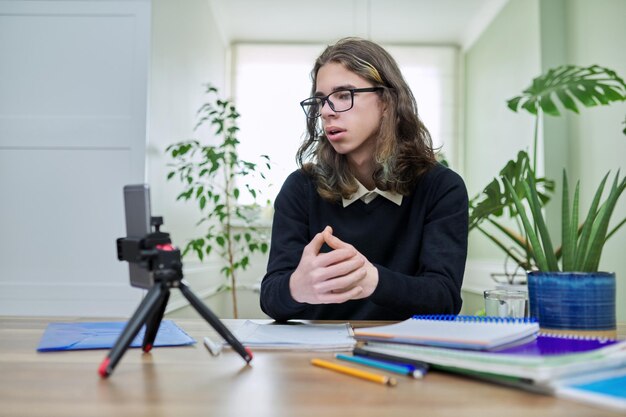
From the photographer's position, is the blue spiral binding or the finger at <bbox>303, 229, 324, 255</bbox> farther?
the finger at <bbox>303, 229, 324, 255</bbox>

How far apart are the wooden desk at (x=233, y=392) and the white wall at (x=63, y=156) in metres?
2.04

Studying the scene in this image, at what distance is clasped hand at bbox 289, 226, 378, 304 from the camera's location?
0.94 metres

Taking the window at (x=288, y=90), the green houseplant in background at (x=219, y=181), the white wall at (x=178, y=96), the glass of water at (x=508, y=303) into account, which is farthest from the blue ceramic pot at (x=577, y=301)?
the window at (x=288, y=90)

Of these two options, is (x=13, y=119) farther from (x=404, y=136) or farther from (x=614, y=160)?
(x=614, y=160)

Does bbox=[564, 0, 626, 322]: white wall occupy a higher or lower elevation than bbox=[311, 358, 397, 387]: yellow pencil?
higher

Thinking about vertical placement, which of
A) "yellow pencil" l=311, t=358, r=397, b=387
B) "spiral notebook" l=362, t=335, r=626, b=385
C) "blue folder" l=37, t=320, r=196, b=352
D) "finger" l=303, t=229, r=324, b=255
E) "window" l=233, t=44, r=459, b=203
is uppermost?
"window" l=233, t=44, r=459, b=203

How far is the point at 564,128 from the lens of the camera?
3588mm

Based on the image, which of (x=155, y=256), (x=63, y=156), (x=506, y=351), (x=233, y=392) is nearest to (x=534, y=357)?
(x=506, y=351)

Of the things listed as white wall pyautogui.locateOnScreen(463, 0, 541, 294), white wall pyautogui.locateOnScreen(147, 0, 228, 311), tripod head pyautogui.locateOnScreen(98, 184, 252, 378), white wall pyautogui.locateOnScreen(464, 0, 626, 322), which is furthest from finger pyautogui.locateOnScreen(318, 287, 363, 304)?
white wall pyautogui.locateOnScreen(463, 0, 541, 294)

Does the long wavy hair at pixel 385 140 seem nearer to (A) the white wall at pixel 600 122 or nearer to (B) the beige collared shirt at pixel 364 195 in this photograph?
(B) the beige collared shirt at pixel 364 195

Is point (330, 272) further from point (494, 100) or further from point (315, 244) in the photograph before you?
point (494, 100)

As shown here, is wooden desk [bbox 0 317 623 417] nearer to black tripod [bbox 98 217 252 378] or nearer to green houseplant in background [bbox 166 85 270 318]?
black tripod [bbox 98 217 252 378]

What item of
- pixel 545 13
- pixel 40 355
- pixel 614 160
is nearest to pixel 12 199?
pixel 40 355

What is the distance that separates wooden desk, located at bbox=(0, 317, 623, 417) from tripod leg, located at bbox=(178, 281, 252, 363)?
0.02m
